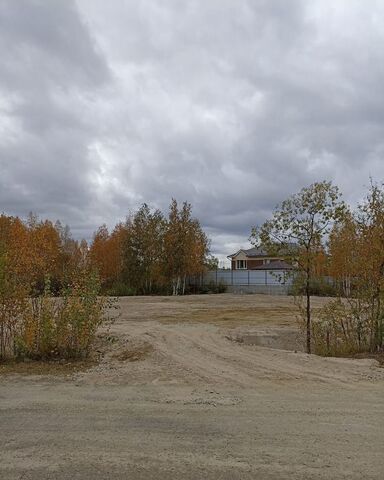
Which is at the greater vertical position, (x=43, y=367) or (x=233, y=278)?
(x=233, y=278)

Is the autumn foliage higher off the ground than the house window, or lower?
lower

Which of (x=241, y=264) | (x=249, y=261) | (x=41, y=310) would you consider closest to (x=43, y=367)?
(x=41, y=310)

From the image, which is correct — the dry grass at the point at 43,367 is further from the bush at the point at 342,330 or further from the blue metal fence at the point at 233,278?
the blue metal fence at the point at 233,278

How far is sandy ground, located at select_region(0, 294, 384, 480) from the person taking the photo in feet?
15.5

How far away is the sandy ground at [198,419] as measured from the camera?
4.73m

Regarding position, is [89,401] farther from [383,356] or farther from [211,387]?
[383,356]

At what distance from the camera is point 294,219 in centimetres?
1384

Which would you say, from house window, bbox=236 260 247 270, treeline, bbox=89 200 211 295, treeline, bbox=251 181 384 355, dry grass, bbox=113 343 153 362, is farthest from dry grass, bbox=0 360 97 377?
house window, bbox=236 260 247 270

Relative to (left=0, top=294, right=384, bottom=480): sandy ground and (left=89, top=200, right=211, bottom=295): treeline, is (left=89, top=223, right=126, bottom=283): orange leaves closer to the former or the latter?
(left=89, top=200, right=211, bottom=295): treeline

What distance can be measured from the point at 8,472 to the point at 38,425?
1.49 meters

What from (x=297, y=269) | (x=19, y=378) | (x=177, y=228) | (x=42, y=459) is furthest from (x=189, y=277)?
(x=42, y=459)

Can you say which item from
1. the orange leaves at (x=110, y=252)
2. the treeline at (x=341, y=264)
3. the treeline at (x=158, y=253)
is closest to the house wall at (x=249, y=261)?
the orange leaves at (x=110, y=252)

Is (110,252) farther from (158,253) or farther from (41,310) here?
(41,310)

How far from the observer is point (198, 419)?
634 cm
